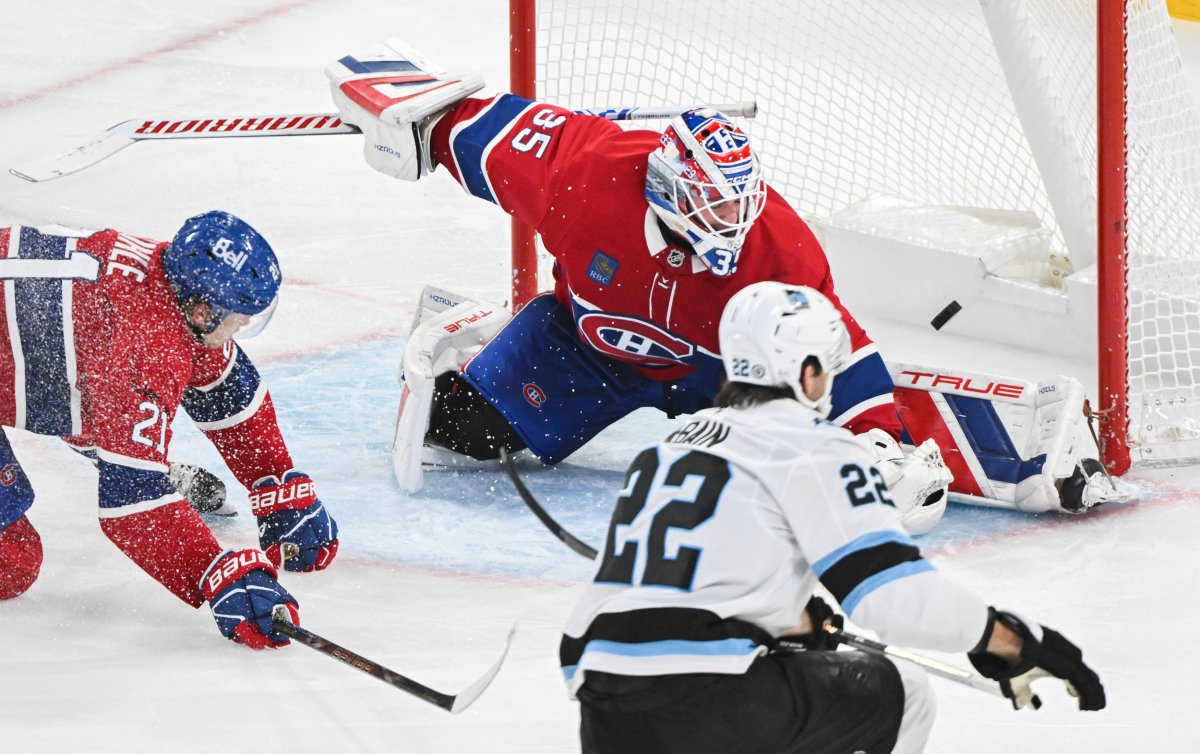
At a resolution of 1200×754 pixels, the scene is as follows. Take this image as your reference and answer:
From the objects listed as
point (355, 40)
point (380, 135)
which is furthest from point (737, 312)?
point (355, 40)

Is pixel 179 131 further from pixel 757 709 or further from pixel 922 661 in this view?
pixel 757 709

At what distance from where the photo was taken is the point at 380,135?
13.0 ft

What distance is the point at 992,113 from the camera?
4965mm

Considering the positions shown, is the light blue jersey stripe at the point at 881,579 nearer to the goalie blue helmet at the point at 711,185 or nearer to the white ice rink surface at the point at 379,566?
the white ice rink surface at the point at 379,566

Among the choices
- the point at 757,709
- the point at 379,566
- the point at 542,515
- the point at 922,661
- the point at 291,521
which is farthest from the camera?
the point at 379,566

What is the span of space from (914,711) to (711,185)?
53.6 inches

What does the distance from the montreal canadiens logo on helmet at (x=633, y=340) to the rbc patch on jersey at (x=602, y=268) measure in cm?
10

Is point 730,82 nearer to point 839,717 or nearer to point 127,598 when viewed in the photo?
point 127,598

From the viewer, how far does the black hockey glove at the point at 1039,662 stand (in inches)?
83.2

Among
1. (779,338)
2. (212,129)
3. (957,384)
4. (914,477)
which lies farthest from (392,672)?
(212,129)

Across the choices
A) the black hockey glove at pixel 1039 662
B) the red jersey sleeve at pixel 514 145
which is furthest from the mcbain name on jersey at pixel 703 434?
the red jersey sleeve at pixel 514 145

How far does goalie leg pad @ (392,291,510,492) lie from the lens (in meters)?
3.82

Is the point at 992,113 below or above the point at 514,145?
below

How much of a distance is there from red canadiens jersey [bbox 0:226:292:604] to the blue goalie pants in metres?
1.06
